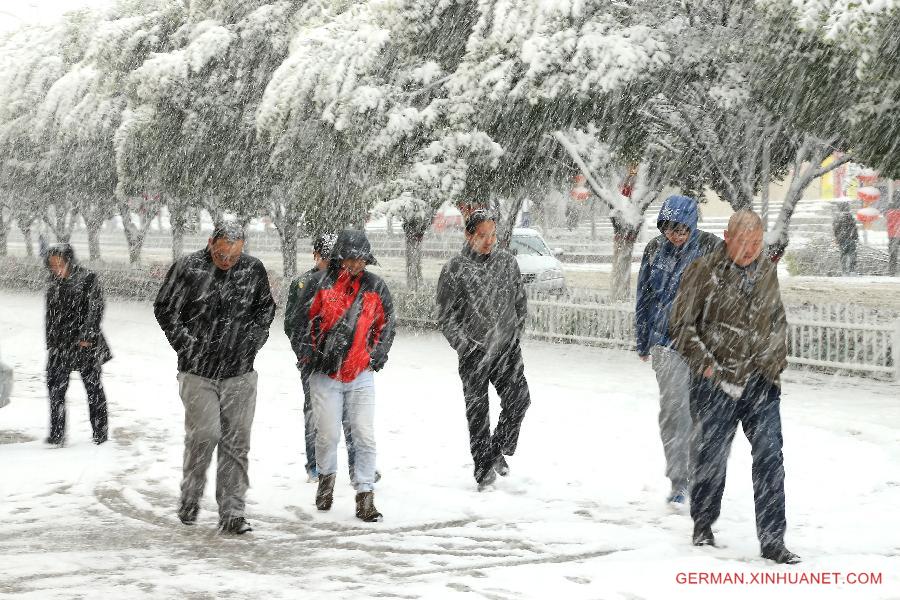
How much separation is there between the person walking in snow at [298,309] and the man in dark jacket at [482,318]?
0.77 meters

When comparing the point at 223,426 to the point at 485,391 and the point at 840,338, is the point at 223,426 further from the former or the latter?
the point at 840,338

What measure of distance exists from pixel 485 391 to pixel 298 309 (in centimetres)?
150

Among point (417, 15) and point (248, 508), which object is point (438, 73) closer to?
point (417, 15)

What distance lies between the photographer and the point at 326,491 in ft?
22.1

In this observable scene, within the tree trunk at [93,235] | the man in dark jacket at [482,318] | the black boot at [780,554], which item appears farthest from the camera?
the tree trunk at [93,235]

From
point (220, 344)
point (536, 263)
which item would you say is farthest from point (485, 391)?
point (536, 263)

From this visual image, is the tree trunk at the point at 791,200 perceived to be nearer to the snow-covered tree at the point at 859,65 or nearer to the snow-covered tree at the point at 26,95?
the snow-covered tree at the point at 859,65

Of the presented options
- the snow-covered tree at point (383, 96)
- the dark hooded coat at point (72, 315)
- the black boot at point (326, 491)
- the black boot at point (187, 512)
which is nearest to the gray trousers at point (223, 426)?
the black boot at point (187, 512)

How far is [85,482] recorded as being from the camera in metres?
7.67

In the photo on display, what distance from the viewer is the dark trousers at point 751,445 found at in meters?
5.43

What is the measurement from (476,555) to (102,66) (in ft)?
65.6

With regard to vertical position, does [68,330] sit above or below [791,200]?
below

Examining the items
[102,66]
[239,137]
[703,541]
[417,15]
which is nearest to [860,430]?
[703,541]

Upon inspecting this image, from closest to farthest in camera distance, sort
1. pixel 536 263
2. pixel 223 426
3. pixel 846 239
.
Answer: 1. pixel 223 426
2. pixel 536 263
3. pixel 846 239
